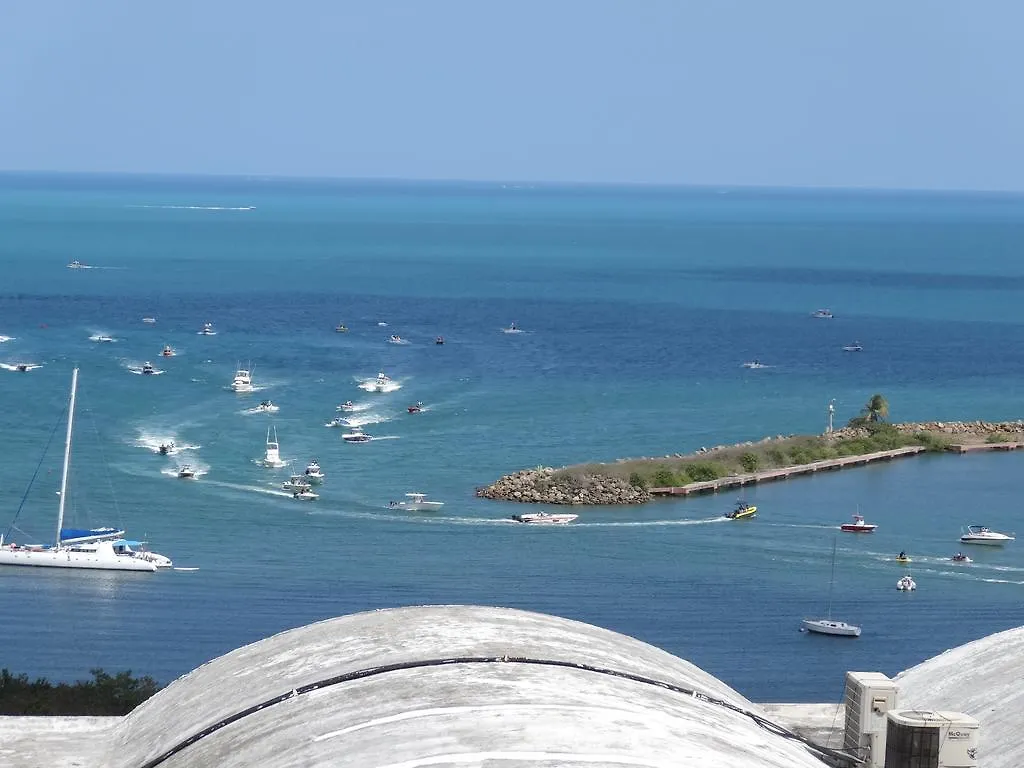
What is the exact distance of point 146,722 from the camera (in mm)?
16297

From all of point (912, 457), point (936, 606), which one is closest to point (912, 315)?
point (912, 457)

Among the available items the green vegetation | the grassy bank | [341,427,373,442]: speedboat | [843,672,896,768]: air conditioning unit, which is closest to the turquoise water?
[341,427,373,442]: speedboat

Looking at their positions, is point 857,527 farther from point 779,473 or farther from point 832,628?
point 832,628

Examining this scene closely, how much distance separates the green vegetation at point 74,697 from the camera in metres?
25.4

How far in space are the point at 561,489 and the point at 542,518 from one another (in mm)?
4241

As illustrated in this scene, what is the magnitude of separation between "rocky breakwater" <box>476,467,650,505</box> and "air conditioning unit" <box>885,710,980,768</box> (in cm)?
4098

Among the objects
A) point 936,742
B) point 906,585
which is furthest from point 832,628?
point 936,742

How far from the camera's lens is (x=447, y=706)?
45.4 feet

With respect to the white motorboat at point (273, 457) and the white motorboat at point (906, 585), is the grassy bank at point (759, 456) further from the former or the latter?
the white motorboat at point (906, 585)

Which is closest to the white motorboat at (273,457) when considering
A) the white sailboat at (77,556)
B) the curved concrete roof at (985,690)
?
the white sailboat at (77,556)

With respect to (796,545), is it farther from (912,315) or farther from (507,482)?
(912,315)

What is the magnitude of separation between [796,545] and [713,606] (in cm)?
909

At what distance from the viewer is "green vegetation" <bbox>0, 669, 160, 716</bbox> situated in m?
25.4

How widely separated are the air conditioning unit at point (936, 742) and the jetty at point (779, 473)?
43.0 m
